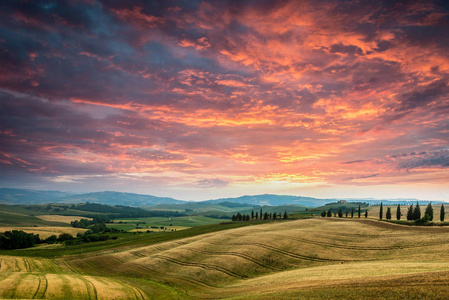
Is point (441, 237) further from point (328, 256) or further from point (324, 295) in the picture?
point (324, 295)

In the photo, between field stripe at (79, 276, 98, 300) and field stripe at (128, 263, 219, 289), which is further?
field stripe at (128, 263, 219, 289)

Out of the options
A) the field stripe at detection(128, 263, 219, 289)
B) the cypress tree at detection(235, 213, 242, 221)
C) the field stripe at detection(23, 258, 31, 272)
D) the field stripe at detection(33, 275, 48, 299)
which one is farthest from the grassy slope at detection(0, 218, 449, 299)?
the cypress tree at detection(235, 213, 242, 221)

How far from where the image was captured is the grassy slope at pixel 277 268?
3041 centimetres

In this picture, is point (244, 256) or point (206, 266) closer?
point (206, 266)

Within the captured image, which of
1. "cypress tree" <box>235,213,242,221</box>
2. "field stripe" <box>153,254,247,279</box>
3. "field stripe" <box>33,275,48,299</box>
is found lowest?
"cypress tree" <box>235,213,242,221</box>

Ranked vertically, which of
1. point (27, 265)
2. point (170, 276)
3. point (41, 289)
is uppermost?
point (41, 289)

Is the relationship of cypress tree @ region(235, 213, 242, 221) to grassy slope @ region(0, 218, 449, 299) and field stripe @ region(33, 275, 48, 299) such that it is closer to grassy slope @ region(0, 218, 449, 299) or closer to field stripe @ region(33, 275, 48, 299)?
grassy slope @ region(0, 218, 449, 299)

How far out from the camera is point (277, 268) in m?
57.0

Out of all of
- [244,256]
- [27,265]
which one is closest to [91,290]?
[244,256]

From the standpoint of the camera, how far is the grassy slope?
99.8 feet

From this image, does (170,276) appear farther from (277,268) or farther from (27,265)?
(27,265)

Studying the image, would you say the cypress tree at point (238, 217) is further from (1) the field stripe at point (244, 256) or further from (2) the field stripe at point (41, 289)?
(2) the field stripe at point (41, 289)

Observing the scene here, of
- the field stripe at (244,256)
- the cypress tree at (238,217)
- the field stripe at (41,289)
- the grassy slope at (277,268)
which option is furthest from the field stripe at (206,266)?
the cypress tree at (238,217)

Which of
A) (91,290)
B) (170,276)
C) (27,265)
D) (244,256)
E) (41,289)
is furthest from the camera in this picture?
(27,265)
